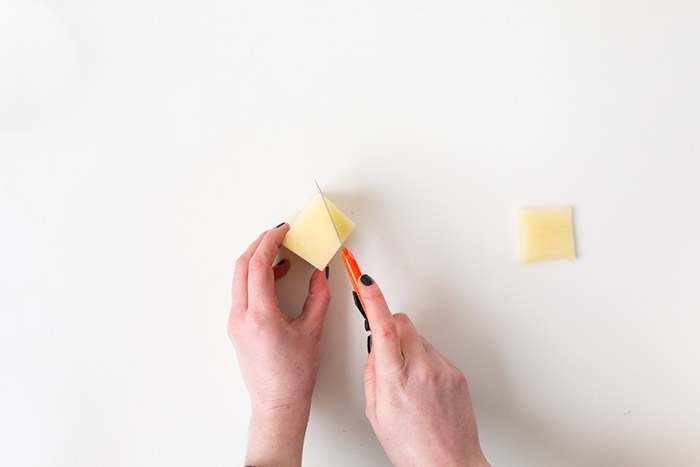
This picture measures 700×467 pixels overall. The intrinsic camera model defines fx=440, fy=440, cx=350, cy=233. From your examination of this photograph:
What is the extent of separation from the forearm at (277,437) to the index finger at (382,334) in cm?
25

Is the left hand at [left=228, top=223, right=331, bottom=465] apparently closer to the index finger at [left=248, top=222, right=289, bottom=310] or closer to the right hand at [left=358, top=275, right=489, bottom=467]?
the index finger at [left=248, top=222, right=289, bottom=310]

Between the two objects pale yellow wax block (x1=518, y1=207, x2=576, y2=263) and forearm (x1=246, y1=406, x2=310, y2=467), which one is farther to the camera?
pale yellow wax block (x1=518, y1=207, x2=576, y2=263)

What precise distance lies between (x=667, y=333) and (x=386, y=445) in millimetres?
730

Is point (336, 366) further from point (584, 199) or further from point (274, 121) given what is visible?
point (584, 199)

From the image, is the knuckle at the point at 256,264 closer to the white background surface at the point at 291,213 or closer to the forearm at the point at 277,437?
the white background surface at the point at 291,213

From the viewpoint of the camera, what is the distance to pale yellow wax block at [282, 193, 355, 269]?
0.97 metres

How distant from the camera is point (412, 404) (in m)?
0.84

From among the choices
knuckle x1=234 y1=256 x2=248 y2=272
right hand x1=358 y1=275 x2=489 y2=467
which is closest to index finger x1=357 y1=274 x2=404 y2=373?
right hand x1=358 y1=275 x2=489 y2=467

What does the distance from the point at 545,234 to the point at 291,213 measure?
0.60m

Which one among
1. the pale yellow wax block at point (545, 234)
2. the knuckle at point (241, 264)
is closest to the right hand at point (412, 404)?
the knuckle at point (241, 264)

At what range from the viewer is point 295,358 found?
3.12 feet

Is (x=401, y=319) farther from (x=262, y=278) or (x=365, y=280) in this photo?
(x=262, y=278)

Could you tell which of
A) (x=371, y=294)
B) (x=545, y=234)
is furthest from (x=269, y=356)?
(x=545, y=234)

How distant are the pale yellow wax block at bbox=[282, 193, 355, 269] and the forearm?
33 centimetres
